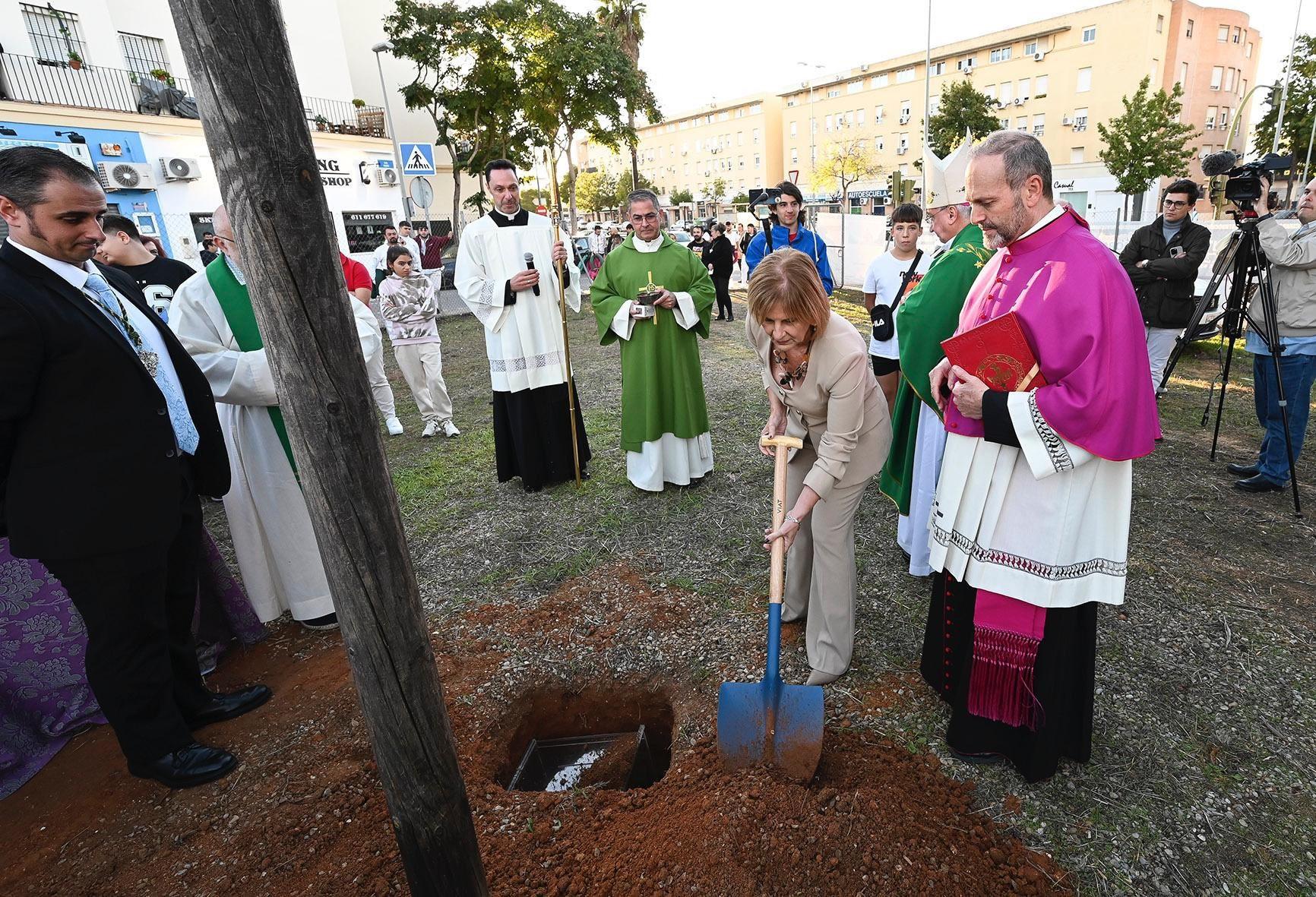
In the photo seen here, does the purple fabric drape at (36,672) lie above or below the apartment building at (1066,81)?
below

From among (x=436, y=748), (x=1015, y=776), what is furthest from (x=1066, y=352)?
(x=436, y=748)

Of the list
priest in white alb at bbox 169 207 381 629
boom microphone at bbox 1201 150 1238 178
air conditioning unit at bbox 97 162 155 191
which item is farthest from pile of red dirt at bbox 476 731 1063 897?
air conditioning unit at bbox 97 162 155 191

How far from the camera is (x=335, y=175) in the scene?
19.9 metres

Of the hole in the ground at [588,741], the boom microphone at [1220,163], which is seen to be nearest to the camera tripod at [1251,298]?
the boom microphone at [1220,163]

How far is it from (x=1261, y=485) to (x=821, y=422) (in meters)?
3.72

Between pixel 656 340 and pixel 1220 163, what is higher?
pixel 1220 163

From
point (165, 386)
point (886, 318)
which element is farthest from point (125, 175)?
point (886, 318)

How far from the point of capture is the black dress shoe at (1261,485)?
4625 mm

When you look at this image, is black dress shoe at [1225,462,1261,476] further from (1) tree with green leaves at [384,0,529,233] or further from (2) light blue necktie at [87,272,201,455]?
(1) tree with green leaves at [384,0,529,233]

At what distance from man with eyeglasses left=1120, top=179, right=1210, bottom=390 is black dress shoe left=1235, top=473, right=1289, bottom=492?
5.09ft

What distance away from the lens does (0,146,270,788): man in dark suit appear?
221cm

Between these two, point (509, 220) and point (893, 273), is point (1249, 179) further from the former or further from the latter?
point (509, 220)

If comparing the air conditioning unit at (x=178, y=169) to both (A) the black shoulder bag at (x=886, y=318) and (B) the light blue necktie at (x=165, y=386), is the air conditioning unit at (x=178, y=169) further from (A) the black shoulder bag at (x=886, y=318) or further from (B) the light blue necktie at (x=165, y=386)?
(A) the black shoulder bag at (x=886, y=318)

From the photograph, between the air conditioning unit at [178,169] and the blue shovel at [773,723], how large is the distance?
18628mm
